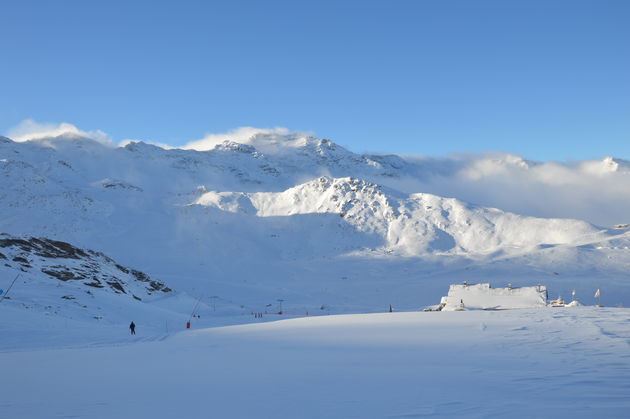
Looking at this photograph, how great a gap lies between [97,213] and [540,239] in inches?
4132

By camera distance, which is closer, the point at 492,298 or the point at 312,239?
the point at 492,298

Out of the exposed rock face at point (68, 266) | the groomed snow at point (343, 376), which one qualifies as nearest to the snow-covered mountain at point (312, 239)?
the exposed rock face at point (68, 266)

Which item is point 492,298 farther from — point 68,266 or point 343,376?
point 68,266

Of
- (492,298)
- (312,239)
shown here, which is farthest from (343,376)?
(312,239)

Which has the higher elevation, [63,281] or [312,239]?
[312,239]

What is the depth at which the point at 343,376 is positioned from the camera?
11.2 meters

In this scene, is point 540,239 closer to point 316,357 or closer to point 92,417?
point 316,357

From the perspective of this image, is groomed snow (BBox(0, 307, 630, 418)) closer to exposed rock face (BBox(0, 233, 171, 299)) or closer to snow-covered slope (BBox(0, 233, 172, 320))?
snow-covered slope (BBox(0, 233, 172, 320))

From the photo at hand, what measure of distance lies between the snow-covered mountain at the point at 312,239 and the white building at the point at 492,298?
15.3 m

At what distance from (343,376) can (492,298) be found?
3430cm

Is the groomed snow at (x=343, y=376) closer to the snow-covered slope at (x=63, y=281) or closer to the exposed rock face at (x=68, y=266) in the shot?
the snow-covered slope at (x=63, y=281)

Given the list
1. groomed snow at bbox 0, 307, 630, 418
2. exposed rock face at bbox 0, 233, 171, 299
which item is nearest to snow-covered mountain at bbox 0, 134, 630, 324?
exposed rock face at bbox 0, 233, 171, 299

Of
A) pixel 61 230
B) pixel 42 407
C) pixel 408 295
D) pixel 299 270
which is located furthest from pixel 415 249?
pixel 42 407

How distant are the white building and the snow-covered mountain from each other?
15.3 meters
